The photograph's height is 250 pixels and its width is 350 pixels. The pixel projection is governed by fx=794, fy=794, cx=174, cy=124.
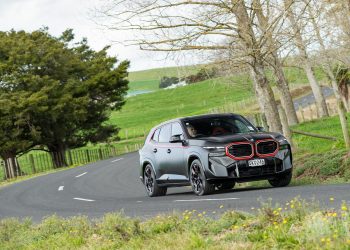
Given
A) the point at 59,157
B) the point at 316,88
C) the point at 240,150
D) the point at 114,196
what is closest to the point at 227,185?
the point at 240,150

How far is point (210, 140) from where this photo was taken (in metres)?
16.7

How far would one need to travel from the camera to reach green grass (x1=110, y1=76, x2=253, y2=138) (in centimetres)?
10406

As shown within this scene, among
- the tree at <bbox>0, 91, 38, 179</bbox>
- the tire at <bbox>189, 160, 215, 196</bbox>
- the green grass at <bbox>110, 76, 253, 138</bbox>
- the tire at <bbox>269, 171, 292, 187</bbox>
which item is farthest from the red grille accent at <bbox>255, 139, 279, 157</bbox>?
the green grass at <bbox>110, 76, 253, 138</bbox>

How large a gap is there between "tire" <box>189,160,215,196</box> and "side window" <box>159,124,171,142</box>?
5.20 feet

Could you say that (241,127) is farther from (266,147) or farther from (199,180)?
(199,180)

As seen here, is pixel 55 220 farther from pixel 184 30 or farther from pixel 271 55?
pixel 271 55

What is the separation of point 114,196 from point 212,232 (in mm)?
12945

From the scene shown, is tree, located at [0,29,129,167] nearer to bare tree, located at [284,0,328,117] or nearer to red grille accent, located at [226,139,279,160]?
bare tree, located at [284,0,328,117]

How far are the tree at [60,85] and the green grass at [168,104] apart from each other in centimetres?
3247

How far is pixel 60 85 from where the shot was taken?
53.2 metres

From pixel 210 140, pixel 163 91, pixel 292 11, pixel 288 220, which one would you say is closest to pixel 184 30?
pixel 292 11

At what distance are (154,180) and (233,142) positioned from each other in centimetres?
338

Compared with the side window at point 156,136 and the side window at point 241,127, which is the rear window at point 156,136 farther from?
the side window at point 241,127

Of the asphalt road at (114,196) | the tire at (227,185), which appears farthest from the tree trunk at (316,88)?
the tire at (227,185)
